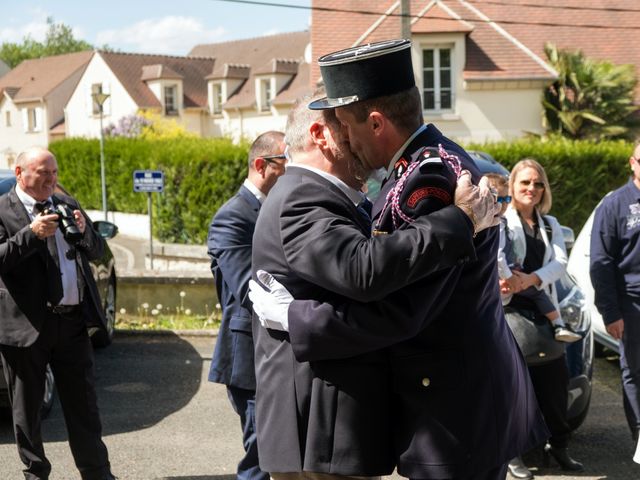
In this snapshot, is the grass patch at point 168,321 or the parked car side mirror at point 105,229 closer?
the parked car side mirror at point 105,229

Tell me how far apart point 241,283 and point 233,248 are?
21cm

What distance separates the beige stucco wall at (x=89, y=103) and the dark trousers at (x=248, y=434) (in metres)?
52.8

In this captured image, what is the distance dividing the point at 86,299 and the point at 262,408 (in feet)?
8.92

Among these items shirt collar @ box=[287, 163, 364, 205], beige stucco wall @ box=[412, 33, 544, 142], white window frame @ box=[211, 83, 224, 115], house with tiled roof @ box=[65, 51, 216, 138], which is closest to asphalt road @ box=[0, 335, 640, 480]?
shirt collar @ box=[287, 163, 364, 205]

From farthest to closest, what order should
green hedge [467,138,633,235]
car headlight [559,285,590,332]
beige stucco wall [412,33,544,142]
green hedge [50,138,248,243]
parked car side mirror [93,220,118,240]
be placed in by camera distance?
beige stucco wall [412,33,544,142], green hedge [467,138,633,235], green hedge [50,138,248,243], parked car side mirror [93,220,118,240], car headlight [559,285,590,332]

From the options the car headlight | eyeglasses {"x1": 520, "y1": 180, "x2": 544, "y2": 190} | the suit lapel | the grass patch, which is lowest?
the grass patch

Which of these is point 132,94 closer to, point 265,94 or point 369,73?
point 265,94

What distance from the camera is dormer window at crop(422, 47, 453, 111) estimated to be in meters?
31.8

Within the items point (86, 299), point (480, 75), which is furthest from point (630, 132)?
point (86, 299)

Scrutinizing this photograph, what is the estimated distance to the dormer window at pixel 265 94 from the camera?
5225cm

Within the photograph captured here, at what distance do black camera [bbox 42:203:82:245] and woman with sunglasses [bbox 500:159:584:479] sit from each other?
249 centimetres

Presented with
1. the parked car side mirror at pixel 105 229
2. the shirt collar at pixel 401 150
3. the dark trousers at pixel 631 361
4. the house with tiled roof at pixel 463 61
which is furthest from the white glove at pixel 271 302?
the house with tiled roof at pixel 463 61

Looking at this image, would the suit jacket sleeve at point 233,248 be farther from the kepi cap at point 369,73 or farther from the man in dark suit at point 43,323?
the kepi cap at point 369,73

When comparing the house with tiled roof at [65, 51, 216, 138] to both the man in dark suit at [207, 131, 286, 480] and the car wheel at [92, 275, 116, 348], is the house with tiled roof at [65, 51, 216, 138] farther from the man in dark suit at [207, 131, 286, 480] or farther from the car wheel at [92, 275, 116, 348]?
the man in dark suit at [207, 131, 286, 480]
